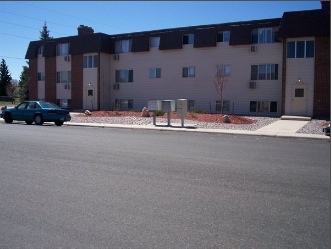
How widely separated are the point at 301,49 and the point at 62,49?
25587mm

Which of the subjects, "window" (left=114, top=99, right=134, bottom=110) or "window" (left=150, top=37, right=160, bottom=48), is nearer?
"window" (left=150, top=37, right=160, bottom=48)

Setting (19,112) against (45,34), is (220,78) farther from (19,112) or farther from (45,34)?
(45,34)

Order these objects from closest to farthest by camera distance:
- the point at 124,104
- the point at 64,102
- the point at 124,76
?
the point at 124,76
the point at 124,104
the point at 64,102

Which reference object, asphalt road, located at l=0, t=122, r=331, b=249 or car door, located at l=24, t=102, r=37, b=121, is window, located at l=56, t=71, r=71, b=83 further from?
asphalt road, located at l=0, t=122, r=331, b=249

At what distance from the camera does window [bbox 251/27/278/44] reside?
3045cm

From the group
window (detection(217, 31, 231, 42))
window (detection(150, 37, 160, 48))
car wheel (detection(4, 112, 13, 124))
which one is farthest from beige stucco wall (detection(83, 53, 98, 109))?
car wheel (detection(4, 112, 13, 124))

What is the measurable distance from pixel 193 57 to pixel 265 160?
2510 cm

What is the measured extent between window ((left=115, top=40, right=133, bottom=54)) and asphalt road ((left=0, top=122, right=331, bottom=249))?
28.4 metres

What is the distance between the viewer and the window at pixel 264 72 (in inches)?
1212

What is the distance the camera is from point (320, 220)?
5082 mm

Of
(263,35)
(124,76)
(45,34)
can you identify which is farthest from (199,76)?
(45,34)

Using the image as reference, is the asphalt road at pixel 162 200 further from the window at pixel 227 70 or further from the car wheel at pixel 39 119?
the window at pixel 227 70

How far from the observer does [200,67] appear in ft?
111

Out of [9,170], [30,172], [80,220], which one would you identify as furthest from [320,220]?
[9,170]
